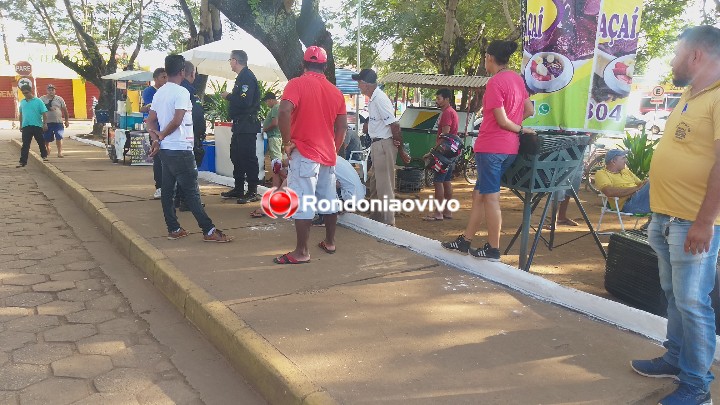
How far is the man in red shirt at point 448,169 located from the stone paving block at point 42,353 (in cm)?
489

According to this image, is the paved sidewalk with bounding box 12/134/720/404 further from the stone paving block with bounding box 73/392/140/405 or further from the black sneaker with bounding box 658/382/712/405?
the stone paving block with bounding box 73/392/140/405

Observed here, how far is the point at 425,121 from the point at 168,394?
907 centimetres

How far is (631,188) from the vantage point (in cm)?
581

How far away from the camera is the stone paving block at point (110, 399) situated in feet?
8.97

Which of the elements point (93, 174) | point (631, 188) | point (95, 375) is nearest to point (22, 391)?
point (95, 375)

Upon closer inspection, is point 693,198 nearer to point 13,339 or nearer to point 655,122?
point 13,339

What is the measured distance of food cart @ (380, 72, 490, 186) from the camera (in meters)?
10.4

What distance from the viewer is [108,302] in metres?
4.10

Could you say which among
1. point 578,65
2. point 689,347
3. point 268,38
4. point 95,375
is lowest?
point 95,375

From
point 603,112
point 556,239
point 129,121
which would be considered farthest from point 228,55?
point 603,112

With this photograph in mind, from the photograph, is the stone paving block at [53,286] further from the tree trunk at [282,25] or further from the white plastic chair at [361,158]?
the white plastic chair at [361,158]

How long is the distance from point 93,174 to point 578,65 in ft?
27.6

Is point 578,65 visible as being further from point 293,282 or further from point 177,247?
point 177,247

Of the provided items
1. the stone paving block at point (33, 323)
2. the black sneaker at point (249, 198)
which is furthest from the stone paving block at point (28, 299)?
the black sneaker at point (249, 198)
